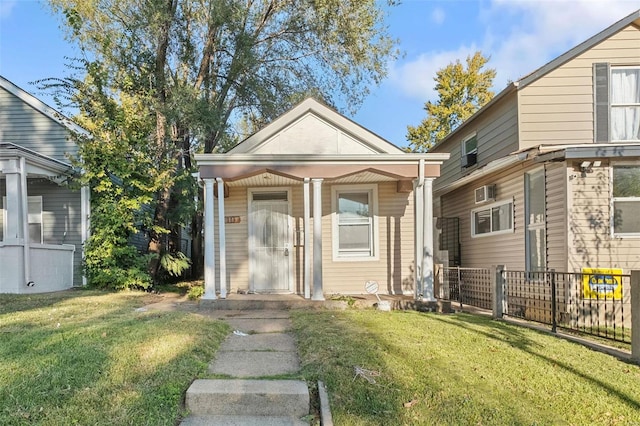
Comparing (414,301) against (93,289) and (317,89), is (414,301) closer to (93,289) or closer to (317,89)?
(93,289)

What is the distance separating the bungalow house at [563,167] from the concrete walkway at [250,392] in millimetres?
5698

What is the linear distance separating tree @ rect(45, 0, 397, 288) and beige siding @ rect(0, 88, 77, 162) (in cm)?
99

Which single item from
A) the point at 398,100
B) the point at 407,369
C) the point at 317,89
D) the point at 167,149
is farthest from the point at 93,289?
the point at 398,100

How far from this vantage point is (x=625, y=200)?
7.15 metres

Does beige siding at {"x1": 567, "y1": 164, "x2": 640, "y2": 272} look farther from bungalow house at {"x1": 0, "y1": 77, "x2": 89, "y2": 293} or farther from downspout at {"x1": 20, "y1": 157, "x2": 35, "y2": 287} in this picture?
bungalow house at {"x1": 0, "y1": 77, "x2": 89, "y2": 293}

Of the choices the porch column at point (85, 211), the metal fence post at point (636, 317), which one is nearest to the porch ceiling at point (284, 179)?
the metal fence post at point (636, 317)

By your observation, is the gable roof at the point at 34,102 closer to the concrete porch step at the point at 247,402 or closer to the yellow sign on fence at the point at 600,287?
the concrete porch step at the point at 247,402

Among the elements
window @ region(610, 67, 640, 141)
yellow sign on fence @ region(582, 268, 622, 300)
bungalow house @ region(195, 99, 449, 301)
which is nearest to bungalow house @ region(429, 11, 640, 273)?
window @ region(610, 67, 640, 141)

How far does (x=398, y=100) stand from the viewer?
83.1ft

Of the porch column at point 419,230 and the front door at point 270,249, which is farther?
the front door at point 270,249

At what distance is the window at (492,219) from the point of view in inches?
349

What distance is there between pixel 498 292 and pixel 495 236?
2.55 metres

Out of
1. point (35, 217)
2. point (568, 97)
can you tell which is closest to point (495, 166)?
point (568, 97)

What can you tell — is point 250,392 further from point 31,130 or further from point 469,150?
point 31,130
